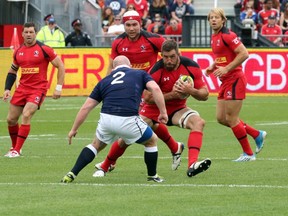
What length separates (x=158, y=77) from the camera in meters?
14.7

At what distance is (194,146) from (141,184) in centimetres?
116

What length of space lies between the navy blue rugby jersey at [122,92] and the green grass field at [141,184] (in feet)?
2.93

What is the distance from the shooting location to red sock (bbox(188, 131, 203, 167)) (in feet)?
45.6

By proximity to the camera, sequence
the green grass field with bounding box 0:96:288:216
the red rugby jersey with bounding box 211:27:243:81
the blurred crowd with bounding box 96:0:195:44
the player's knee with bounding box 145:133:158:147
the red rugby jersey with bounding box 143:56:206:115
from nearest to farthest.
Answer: the green grass field with bounding box 0:96:288:216, the player's knee with bounding box 145:133:158:147, the red rugby jersey with bounding box 143:56:206:115, the red rugby jersey with bounding box 211:27:243:81, the blurred crowd with bounding box 96:0:195:44

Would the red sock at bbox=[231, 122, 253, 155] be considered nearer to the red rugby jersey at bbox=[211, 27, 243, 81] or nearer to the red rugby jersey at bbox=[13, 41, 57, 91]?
the red rugby jersey at bbox=[211, 27, 243, 81]

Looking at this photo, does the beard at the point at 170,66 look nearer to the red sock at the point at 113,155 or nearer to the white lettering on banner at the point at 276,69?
the red sock at the point at 113,155

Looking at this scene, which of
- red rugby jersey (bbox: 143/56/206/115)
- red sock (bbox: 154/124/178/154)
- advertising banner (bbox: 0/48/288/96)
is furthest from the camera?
advertising banner (bbox: 0/48/288/96)

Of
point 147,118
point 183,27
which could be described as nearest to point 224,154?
point 147,118

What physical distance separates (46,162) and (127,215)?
568 cm

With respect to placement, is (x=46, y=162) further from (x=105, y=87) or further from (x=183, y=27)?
(x=183, y=27)

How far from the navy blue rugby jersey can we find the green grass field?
0.89 metres

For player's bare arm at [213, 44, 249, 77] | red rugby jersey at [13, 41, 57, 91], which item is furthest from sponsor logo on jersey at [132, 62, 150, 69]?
red rugby jersey at [13, 41, 57, 91]

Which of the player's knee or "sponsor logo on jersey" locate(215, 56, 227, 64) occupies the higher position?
"sponsor logo on jersey" locate(215, 56, 227, 64)

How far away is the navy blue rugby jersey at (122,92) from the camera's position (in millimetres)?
13094
